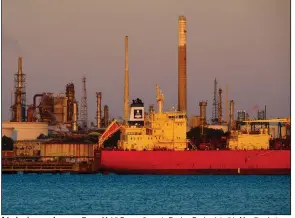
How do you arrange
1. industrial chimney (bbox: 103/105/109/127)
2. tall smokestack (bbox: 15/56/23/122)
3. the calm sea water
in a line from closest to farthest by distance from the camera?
the calm sea water < tall smokestack (bbox: 15/56/23/122) < industrial chimney (bbox: 103/105/109/127)

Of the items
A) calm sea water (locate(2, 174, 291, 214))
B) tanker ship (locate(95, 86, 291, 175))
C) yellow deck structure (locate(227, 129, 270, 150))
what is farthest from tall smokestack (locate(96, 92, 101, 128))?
calm sea water (locate(2, 174, 291, 214))

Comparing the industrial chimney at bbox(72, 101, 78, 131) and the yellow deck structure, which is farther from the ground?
the industrial chimney at bbox(72, 101, 78, 131)

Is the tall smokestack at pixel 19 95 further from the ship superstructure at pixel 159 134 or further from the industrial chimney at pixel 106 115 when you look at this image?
the ship superstructure at pixel 159 134

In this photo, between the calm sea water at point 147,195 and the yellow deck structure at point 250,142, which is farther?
the yellow deck structure at point 250,142

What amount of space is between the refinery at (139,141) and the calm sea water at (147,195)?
2.46 m

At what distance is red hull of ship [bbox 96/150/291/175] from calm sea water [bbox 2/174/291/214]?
2204 millimetres

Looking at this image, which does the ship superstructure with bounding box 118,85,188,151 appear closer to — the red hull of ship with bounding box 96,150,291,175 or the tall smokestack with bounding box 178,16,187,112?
the red hull of ship with bounding box 96,150,291,175

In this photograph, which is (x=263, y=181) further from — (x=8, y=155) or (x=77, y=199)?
(x=8, y=155)

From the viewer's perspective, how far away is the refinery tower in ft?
208

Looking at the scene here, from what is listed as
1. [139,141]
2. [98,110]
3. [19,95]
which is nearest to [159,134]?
[139,141]

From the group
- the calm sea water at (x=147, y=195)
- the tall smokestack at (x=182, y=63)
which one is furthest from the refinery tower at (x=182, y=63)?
the calm sea water at (x=147, y=195)

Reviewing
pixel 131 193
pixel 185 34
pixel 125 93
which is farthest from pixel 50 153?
pixel 131 193

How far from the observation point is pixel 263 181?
47.0m

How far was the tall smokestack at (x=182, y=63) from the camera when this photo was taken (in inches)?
2493
